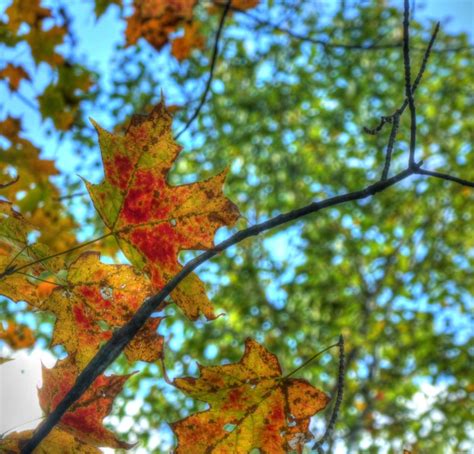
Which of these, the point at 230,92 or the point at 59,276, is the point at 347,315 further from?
the point at 59,276

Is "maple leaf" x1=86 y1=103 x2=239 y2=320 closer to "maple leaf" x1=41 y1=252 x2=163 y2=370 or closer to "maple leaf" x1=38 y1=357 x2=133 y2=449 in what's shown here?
"maple leaf" x1=41 y1=252 x2=163 y2=370

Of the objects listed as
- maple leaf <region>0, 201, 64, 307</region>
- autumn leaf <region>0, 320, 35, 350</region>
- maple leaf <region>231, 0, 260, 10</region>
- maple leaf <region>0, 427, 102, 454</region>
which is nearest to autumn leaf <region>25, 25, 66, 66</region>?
maple leaf <region>231, 0, 260, 10</region>

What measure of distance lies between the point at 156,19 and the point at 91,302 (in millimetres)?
1816

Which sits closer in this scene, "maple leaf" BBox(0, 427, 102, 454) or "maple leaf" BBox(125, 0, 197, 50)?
"maple leaf" BBox(0, 427, 102, 454)

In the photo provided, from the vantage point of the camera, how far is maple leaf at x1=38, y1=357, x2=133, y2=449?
2.11ft

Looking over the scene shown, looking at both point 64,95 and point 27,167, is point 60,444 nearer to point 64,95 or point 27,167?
point 27,167

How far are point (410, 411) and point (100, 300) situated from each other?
3652mm

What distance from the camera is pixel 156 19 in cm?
223

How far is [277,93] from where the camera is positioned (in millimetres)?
4301

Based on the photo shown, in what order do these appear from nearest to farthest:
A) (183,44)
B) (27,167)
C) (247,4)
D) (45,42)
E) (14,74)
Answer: (27,167) < (45,42) < (14,74) < (247,4) < (183,44)

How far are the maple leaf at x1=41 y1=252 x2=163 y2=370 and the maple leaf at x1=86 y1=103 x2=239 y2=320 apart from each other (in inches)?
1.0

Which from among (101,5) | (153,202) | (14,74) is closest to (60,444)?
(153,202)

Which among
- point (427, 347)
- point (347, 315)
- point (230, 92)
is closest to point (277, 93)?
point (230, 92)

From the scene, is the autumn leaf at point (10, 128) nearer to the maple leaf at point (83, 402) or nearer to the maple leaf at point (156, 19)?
the maple leaf at point (156, 19)
